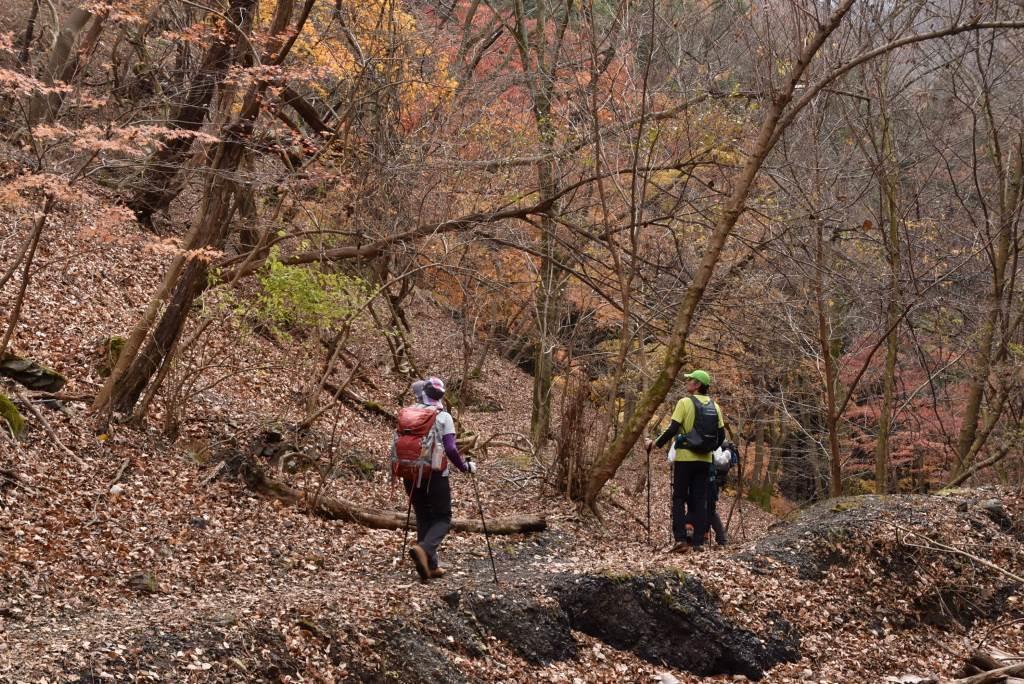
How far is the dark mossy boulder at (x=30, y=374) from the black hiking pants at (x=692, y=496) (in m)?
6.27

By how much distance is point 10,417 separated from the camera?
310 inches

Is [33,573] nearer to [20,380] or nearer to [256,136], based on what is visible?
[20,380]

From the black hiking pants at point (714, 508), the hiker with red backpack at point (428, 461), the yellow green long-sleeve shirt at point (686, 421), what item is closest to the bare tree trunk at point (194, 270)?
the hiker with red backpack at point (428, 461)

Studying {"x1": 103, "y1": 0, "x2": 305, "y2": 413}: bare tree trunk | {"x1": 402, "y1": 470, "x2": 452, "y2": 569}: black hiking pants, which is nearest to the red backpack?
{"x1": 402, "y1": 470, "x2": 452, "y2": 569}: black hiking pants

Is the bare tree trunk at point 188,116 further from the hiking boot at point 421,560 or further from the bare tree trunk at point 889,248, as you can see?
the bare tree trunk at point 889,248

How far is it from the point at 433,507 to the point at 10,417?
3810mm

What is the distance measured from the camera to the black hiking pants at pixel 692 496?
8.66m

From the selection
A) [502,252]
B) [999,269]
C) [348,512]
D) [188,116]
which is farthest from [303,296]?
[999,269]

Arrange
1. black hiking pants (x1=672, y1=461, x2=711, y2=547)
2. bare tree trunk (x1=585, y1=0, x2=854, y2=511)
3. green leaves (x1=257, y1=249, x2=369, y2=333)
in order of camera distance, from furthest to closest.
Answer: green leaves (x1=257, y1=249, x2=369, y2=333) < bare tree trunk (x1=585, y1=0, x2=854, y2=511) < black hiking pants (x1=672, y1=461, x2=711, y2=547)

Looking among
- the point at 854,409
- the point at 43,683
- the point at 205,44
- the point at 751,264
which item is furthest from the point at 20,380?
the point at 854,409

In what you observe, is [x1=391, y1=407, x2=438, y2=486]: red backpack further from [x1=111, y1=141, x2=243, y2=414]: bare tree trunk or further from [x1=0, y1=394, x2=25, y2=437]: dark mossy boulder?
[x1=111, y1=141, x2=243, y2=414]: bare tree trunk

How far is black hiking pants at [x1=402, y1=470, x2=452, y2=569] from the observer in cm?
714

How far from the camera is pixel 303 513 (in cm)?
899

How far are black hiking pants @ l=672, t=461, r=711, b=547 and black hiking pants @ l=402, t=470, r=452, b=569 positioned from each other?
8.29 ft
